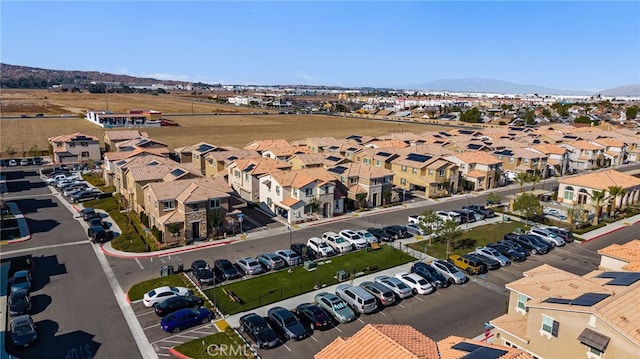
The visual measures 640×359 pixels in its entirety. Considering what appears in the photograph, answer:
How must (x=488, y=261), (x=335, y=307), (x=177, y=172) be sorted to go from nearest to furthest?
(x=335, y=307), (x=488, y=261), (x=177, y=172)

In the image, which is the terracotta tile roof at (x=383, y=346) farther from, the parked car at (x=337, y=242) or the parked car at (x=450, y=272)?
the parked car at (x=337, y=242)

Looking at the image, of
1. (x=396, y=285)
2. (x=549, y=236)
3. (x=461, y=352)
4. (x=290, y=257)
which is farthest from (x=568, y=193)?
(x=461, y=352)

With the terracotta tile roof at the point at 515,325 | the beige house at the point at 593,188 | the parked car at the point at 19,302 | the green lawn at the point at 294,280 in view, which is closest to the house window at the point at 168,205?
the green lawn at the point at 294,280

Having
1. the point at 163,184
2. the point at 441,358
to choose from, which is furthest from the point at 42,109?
the point at 441,358

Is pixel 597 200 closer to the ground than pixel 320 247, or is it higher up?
higher up

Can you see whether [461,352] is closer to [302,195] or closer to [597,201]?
[302,195]

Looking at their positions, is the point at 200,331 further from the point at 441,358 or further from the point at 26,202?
the point at 26,202
